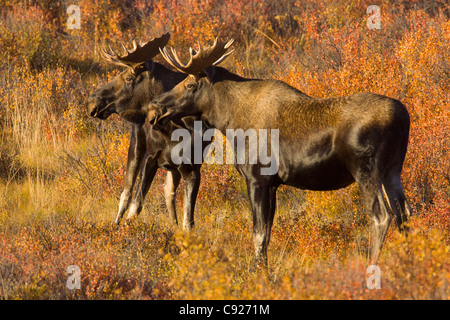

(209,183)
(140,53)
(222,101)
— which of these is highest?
(140,53)

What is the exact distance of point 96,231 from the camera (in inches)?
285

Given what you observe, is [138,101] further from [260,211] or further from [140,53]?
[260,211]

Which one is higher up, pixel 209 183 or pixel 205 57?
pixel 205 57

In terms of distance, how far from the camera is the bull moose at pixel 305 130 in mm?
5781

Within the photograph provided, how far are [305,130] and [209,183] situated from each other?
2.88 metres

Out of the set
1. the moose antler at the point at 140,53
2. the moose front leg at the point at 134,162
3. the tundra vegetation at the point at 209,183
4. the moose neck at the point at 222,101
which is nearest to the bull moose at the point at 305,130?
the moose neck at the point at 222,101

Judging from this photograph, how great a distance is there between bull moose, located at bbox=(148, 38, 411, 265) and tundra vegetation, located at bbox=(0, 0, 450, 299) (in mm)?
433

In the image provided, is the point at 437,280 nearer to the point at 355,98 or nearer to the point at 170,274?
the point at 355,98

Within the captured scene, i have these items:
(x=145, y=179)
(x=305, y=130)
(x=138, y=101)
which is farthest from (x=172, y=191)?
(x=305, y=130)

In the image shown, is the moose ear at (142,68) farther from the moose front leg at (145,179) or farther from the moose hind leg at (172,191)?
the moose hind leg at (172,191)

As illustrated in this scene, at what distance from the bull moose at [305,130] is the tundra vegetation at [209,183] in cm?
43

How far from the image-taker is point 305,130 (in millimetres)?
6191

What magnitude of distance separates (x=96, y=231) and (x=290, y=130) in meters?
2.43

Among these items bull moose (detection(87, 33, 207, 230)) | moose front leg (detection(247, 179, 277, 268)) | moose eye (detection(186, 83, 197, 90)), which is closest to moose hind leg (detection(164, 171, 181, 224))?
bull moose (detection(87, 33, 207, 230))
